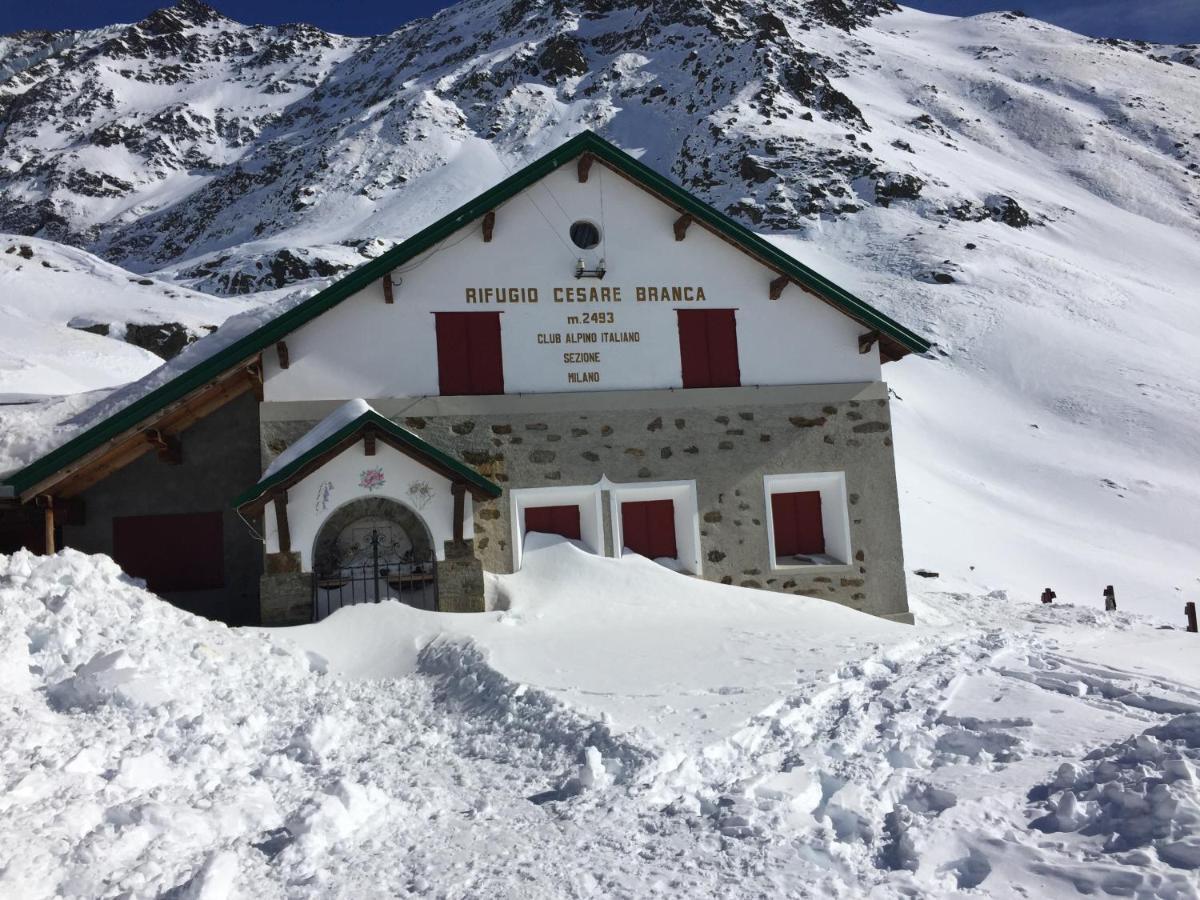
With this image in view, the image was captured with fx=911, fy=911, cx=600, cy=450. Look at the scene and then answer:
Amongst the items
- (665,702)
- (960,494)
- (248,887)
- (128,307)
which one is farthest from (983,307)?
(248,887)

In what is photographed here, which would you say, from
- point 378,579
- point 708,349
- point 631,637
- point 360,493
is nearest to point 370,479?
point 360,493

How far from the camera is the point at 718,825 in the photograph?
5.16 meters

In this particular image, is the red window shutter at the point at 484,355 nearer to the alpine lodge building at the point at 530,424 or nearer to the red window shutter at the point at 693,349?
the alpine lodge building at the point at 530,424

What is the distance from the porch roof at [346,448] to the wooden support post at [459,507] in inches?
2.7

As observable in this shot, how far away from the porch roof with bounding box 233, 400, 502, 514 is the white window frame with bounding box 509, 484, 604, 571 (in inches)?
51.3

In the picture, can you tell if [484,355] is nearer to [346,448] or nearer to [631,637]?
[346,448]

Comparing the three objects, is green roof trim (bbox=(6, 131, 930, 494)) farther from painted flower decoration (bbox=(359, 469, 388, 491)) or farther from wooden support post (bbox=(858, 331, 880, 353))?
painted flower decoration (bbox=(359, 469, 388, 491))

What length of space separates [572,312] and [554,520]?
3102 millimetres

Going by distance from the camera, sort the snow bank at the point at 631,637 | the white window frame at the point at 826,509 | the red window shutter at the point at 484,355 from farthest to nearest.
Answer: the white window frame at the point at 826,509 < the red window shutter at the point at 484,355 < the snow bank at the point at 631,637

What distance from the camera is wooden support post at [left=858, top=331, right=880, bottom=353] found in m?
14.3

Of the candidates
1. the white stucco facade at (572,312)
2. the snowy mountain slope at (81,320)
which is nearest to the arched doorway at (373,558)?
the white stucco facade at (572,312)

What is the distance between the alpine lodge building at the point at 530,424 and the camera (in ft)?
38.2

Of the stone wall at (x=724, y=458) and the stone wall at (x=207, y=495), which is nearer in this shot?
the stone wall at (x=207, y=495)

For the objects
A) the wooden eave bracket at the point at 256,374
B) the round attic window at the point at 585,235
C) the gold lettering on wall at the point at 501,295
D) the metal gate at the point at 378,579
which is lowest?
the metal gate at the point at 378,579
